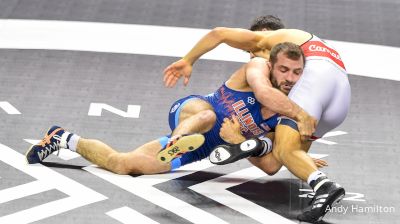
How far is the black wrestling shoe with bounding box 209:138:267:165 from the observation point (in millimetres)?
5984

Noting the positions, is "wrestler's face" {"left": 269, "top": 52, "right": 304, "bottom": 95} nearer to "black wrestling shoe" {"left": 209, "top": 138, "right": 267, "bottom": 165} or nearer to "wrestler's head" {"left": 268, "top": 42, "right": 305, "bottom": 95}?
"wrestler's head" {"left": 268, "top": 42, "right": 305, "bottom": 95}

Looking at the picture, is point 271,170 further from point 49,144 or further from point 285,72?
point 49,144

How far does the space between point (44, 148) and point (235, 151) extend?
1180mm

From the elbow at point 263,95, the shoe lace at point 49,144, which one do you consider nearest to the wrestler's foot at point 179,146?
the elbow at point 263,95

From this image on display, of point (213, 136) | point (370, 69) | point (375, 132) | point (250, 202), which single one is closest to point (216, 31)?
point (213, 136)

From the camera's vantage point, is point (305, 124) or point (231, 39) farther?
point (231, 39)

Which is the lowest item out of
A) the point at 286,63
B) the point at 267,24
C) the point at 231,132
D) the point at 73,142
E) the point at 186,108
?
the point at 73,142

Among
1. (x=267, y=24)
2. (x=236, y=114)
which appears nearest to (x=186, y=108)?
(x=236, y=114)

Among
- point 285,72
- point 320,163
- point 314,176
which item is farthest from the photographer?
point 320,163

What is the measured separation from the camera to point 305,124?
5941 mm

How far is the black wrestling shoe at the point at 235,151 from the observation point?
5984 millimetres

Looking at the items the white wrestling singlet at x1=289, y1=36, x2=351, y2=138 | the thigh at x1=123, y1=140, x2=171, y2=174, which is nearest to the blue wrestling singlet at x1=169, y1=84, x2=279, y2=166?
the thigh at x1=123, y1=140, x2=171, y2=174

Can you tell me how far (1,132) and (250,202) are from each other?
5.68 feet

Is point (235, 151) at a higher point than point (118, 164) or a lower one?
higher
